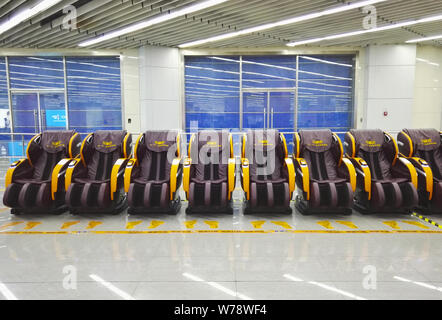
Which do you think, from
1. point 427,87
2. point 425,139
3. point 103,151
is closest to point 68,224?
point 103,151

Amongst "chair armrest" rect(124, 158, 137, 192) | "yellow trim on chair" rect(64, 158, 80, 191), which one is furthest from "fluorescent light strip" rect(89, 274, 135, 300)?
"yellow trim on chair" rect(64, 158, 80, 191)

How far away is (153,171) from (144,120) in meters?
5.70

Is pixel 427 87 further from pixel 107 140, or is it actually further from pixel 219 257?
pixel 219 257

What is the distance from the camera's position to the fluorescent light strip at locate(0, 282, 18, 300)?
2.92 m

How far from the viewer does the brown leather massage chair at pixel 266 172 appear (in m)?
5.16

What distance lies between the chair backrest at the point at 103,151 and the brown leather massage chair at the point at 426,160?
15.7 ft

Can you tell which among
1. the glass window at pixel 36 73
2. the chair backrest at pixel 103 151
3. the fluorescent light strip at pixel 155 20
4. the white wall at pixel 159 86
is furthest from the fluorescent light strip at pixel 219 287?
the glass window at pixel 36 73

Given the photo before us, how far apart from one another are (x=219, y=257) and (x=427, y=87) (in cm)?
1078

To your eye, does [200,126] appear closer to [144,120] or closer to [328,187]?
[144,120]

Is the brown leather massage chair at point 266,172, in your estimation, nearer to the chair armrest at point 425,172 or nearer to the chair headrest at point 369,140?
the chair headrest at point 369,140

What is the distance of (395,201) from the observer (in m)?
5.04

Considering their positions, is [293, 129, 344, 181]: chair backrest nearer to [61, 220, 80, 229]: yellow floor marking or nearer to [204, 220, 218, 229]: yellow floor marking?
[204, 220, 218, 229]: yellow floor marking

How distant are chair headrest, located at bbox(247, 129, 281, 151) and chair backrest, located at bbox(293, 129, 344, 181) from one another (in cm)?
36
